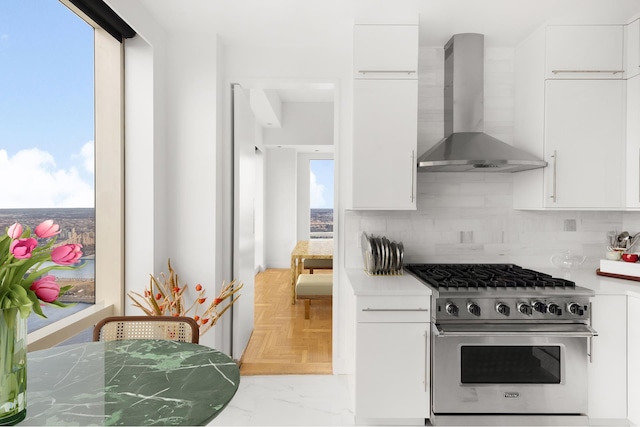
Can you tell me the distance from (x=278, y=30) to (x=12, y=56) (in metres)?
1.54

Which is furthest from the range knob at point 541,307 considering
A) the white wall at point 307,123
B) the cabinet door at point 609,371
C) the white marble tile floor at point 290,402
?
the white wall at point 307,123

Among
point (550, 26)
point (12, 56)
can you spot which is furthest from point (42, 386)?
point (550, 26)

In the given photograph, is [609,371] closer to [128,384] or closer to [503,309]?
[503,309]

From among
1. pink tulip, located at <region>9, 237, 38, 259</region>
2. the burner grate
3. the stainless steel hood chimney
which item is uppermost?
the stainless steel hood chimney

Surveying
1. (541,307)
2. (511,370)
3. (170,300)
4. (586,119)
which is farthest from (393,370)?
(586,119)

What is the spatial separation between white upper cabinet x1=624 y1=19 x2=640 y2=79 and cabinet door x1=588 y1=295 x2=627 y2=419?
1.55 metres

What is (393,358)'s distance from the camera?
2.18 meters

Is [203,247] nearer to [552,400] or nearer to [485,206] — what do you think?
[485,206]

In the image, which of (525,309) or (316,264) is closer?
(525,309)

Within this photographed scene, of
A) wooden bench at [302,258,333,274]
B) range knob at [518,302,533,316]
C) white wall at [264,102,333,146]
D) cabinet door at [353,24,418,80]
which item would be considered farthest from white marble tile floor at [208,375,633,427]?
white wall at [264,102,333,146]

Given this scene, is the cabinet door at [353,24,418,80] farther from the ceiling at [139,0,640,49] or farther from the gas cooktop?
the gas cooktop

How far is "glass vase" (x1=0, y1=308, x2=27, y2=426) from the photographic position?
893 millimetres

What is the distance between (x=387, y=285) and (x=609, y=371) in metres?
1.32

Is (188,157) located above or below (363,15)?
below
